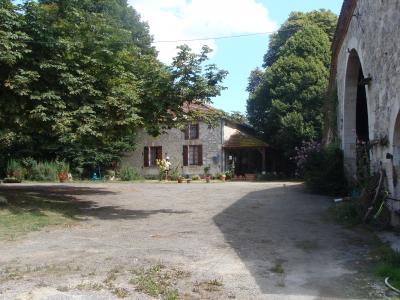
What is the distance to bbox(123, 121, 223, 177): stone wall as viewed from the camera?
33.4 metres

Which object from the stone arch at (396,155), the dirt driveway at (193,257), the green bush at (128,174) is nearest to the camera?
the dirt driveway at (193,257)

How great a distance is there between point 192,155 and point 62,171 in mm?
9354

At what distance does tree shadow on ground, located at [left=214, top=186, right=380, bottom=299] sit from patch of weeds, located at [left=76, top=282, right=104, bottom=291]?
78.0 inches

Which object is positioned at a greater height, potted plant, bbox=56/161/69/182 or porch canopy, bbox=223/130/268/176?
porch canopy, bbox=223/130/268/176

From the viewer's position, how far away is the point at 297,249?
308 inches

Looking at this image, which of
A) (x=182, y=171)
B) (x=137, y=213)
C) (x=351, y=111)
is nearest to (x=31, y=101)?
(x=137, y=213)

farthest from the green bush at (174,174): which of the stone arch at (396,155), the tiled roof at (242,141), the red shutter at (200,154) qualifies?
the stone arch at (396,155)

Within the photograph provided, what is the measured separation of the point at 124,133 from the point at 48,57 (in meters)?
2.97

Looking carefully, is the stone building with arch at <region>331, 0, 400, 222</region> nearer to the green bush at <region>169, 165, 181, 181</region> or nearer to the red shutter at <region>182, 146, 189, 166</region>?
the green bush at <region>169, 165, 181, 181</region>

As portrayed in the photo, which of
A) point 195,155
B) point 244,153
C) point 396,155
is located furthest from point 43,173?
point 396,155

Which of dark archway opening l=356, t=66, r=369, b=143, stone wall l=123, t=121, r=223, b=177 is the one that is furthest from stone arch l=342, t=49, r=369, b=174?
stone wall l=123, t=121, r=223, b=177

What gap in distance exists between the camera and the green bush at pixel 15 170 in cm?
2841

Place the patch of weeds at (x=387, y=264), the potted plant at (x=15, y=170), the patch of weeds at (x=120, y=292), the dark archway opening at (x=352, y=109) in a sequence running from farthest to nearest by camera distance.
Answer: the potted plant at (x=15, y=170)
the dark archway opening at (x=352, y=109)
the patch of weeds at (x=387, y=264)
the patch of weeds at (x=120, y=292)

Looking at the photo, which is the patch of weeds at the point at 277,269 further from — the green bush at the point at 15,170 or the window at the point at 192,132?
the window at the point at 192,132
